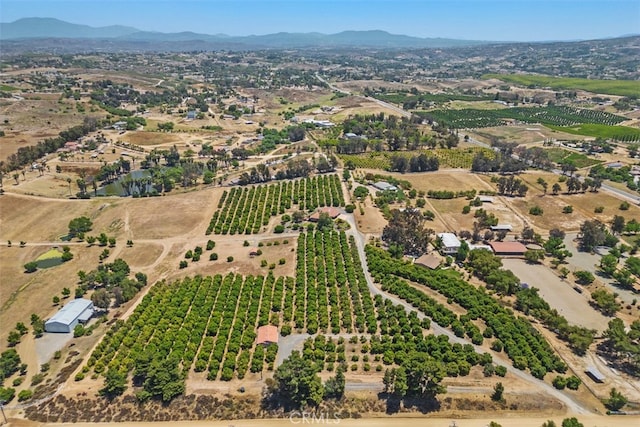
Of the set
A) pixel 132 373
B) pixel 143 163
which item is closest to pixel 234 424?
pixel 132 373

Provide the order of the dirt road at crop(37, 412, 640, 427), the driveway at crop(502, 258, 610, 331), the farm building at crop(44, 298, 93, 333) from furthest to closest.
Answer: the driveway at crop(502, 258, 610, 331) < the farm building at crop(44, 298, 93, 333) < the dirt road at crop(37, 412, 640, 427)

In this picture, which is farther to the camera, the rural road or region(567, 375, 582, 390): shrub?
region(567, 375, 582, 390): shrub

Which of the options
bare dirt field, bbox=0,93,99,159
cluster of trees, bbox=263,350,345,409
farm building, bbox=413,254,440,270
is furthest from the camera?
bare dirt field, bbox=0,93,99,159

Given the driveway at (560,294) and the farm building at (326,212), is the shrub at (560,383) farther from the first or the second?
the farm building at (326,212)

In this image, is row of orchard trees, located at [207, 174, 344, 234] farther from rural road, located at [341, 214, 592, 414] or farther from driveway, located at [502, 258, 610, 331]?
driveway, located at [502, 258, 610, 331]

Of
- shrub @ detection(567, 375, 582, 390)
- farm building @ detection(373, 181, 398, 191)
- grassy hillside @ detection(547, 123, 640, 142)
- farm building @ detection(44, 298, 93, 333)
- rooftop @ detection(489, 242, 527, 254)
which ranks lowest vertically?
farm building @ detection(44, 298, 93, 333)

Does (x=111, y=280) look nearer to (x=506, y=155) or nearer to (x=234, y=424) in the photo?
(x=234, y=424)

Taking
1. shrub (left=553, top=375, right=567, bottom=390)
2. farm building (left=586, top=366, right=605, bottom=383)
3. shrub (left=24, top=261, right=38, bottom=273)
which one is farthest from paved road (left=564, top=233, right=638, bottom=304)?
shrub (left=24, top=261, right=38, bottom=273)
